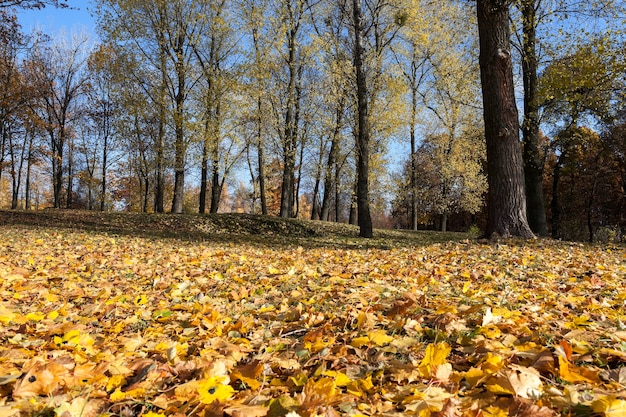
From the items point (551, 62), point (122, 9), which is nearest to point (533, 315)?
point (551, 62)

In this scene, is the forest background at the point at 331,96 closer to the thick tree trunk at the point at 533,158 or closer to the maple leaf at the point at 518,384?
the thick tree trunk at the point at 533,158

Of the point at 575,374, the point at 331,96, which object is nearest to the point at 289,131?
the point at 331,96

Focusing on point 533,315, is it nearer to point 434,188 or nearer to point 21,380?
point 21,380

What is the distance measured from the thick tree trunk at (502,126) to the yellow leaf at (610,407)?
19.8ft

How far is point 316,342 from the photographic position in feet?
6.18

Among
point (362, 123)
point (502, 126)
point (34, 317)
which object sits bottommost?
point (34, 317)

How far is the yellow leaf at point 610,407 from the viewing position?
1.03 m

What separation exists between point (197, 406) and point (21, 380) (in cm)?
72

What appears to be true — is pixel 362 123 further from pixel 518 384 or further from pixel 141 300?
pixel 518 384

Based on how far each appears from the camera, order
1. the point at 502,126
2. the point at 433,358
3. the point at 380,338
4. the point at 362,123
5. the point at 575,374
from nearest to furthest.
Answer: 1. the point at 575,374
2. the point at 433,358
3. the point at 380,338
4. the point at 502,126
5. the point at 362,123

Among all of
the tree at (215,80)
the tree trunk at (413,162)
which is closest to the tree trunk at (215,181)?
the tree at (215,80)

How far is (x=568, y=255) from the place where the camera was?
5020 millimetres

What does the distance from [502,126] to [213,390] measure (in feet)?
21.8

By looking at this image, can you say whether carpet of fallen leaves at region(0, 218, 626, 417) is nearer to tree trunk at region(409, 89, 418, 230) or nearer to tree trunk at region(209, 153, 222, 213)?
tree trunk at region(209, 153, 222, 213)
